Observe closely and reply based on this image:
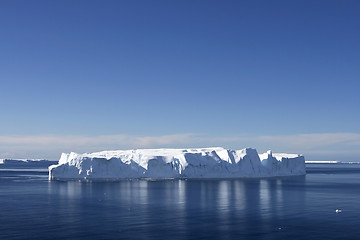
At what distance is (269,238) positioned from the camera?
19.8m

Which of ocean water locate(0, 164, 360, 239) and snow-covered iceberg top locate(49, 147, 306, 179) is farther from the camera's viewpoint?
snow-covered iceberg top locate(49, 147, 306, 179)

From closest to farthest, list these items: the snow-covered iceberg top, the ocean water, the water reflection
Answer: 1. the ocean water
2. the water reflection
3. the snow-covered iceberg top

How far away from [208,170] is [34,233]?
46574mm

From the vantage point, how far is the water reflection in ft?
72.0

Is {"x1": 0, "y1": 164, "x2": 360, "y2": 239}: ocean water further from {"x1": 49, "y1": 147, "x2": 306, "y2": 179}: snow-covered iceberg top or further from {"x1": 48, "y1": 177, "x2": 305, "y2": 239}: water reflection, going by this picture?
{"x1": 49, "y1": 147, "x2": 306, "y2": 179}: snow-covered iceberg top

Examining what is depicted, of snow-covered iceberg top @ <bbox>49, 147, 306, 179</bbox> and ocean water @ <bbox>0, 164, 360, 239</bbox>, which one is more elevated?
snow-covered iceberg top @ <bbox>49, 147, 306, 179</bbox>

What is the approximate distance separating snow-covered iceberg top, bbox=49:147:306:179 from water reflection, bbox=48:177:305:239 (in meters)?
19.2

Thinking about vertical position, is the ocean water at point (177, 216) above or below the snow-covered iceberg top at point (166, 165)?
below

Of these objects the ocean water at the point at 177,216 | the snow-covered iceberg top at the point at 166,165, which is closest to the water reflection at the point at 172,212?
the ocean water at the point at 177,216

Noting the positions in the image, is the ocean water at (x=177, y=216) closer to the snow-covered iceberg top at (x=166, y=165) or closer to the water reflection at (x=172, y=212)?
the water reflection at (x=172, y=212)

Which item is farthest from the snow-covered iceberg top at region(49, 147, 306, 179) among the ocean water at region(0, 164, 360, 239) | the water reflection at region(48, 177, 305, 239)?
the ocean water at region(0, 164, 360, 239)

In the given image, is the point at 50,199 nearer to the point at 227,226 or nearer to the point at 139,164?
the point at 227,226

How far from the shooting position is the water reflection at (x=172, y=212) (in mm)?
21953

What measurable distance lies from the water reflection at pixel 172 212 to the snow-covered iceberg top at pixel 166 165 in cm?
1918
